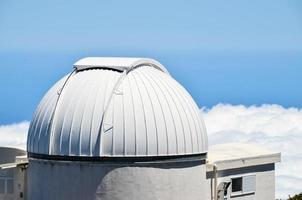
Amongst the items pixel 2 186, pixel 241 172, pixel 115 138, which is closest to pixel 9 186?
pixel 2 186

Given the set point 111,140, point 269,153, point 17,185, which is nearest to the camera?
point 111,140

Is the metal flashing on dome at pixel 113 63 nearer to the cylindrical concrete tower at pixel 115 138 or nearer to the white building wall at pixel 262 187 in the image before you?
the cylindrical concrete tower at pixel 115 138

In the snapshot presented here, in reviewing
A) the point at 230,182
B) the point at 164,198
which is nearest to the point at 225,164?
the point at 230,182

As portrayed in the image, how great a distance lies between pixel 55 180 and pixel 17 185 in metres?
3.72

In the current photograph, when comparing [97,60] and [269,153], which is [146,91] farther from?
[269,153]

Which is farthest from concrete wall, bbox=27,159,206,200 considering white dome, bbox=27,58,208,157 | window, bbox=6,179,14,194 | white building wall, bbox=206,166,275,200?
white building wall, bbox=206,166,275,200

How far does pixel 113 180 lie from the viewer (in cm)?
5094

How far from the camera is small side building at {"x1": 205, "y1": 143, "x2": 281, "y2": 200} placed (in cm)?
5522

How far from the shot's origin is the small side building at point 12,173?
180 feet

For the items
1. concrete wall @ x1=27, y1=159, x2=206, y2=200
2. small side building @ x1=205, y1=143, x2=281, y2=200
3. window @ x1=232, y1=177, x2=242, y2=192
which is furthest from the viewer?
window @ x1=232, y1=177, x2=242, y2=192

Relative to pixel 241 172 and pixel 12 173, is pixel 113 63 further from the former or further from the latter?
pixel 241 172

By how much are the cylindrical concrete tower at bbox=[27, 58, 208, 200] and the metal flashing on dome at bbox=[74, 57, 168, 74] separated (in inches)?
1.5

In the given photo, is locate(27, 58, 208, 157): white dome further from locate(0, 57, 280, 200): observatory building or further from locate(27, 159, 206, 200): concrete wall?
locate(27, 159, 206, 200): concrete wall

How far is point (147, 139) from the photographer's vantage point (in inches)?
2007
